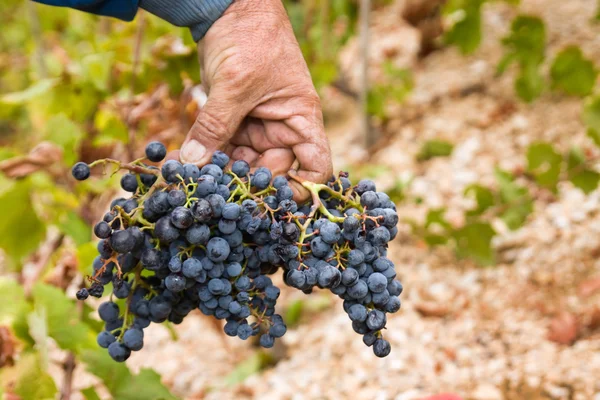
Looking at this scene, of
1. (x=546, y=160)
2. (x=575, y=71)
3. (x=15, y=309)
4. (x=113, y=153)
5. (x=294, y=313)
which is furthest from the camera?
(x=575, y=71)

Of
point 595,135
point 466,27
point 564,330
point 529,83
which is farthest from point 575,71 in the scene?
point 564,330

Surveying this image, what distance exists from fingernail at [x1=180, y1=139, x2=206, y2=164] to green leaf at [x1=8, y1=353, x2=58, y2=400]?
682mm

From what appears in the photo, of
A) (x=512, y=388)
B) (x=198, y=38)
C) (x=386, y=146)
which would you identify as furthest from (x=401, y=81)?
(x=198, y=38)

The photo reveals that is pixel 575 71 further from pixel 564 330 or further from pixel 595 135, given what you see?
pixel 564 330

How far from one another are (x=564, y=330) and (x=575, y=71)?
1.49 meters

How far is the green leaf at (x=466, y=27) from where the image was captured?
127 inches

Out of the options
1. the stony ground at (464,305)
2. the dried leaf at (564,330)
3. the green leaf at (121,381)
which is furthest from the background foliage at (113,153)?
the dried leaf at (564,330)

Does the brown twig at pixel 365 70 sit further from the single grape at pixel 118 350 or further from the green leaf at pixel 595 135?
the single grape at pixel 118 350

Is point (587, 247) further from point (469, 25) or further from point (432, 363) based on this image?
point (469, 25)

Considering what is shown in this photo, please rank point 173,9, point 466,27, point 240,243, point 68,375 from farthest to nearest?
point 466,27 → point 68,375 → point 173,9 → point 240,243

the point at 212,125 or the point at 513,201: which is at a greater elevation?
the point at 212,125

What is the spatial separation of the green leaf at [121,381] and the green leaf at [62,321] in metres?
0.05

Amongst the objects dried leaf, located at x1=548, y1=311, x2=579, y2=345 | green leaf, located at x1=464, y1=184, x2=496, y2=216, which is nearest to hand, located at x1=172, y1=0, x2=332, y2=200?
dried leaf, located at x1=548, y1=311, x2=579, y2=345

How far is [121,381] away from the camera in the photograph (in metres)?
1.51
